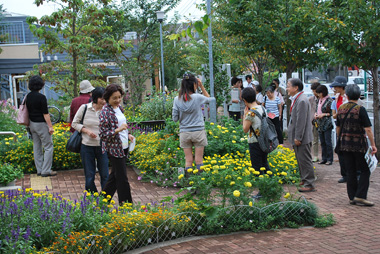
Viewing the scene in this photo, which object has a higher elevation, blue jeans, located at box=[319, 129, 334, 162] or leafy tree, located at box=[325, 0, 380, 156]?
leafy tree, located at box=[325, 0, 380, 156]

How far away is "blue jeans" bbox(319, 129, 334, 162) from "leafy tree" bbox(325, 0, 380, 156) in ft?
3.32

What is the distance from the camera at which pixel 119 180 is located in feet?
20.6

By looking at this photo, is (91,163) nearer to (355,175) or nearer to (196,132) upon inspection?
(196,132)

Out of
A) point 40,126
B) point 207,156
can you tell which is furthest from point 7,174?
point 207,156

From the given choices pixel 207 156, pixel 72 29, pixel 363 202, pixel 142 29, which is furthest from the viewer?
pixel 142 29

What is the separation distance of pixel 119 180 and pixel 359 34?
626cm

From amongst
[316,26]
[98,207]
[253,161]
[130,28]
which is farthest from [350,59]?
[130,28]

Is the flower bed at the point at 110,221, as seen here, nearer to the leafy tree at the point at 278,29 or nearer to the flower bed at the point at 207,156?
the flower bed at the point at 207,156

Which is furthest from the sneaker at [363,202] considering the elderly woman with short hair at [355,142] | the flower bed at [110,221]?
the flower bed at [110,221]

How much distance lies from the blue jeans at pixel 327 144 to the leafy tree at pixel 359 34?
1.01 metres

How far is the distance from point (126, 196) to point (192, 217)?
1.07 metres

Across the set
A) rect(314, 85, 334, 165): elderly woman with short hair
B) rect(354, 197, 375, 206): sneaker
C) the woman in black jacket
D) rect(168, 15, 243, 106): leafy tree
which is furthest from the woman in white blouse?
rect(314, 85, 334, 165): elderly woman with short hair

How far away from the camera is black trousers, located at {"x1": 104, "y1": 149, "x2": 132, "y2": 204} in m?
6.21

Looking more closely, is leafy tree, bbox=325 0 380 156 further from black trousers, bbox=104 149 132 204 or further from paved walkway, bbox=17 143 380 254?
black trousers, bbox=104 149 132 204
